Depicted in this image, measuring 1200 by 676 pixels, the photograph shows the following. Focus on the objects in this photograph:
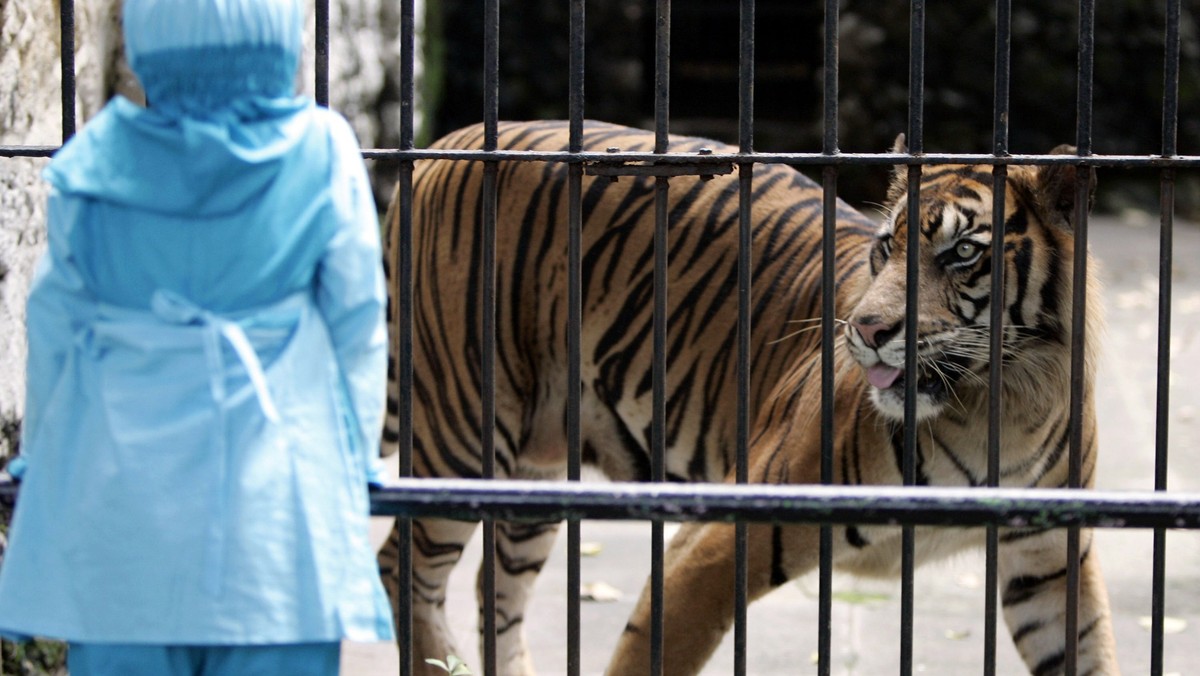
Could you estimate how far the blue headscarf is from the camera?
78.1 inches

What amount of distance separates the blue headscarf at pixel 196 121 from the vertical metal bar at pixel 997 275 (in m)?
1.34

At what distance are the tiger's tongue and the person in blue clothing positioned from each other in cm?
167

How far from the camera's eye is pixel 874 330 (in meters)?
3.43

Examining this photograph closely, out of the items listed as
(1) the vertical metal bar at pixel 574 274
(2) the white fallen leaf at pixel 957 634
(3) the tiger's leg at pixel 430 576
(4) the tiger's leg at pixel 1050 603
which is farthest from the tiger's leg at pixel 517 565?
(1) the vertical metal bar at pixel 574 274

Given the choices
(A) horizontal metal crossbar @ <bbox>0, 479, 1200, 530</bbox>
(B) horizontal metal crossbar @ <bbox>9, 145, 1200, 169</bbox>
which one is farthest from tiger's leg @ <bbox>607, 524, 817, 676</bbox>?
(A) horizontal metal crossbar @ <bbox>0, 479, 1200, 530</bbox>

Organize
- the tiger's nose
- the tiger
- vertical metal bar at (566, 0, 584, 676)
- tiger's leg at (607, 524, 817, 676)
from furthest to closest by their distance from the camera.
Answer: tiger's leg at (607, 524, 817, 676), the tiger, the tiger's nose, vertical metal bar at (566, 0, 584, 676)

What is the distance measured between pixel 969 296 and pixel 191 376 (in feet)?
6.68

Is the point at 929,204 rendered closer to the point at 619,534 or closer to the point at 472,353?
the point at 472,353

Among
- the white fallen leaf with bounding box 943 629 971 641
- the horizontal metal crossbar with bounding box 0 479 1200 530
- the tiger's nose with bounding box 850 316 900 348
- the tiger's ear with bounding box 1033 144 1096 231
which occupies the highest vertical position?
the tiger's ear with bounding box 1033 144 1096 231

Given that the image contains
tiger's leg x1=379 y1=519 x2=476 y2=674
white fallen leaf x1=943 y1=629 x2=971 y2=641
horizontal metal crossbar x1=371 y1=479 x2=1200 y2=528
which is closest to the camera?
horizontal metal crossbar x1=371 y1=479 x2=1200 y2=528

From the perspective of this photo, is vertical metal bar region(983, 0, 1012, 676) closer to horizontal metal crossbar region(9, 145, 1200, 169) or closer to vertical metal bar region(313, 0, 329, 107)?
horizontal metal crossbar region(9, 145, 1200, 169)

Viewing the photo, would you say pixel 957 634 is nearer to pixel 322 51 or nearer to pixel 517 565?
pixel 517 565

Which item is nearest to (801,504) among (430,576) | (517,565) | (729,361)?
(729,361)

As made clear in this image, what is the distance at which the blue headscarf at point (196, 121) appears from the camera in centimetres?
198
